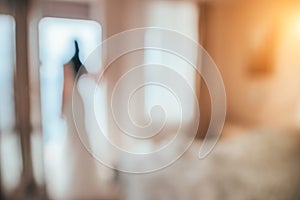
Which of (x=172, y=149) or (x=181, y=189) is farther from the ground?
(x=172, y=149)

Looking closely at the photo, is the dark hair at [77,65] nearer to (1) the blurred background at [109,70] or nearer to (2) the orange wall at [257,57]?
(1) the blurred background at [109,70]

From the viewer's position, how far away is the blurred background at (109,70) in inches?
26.5

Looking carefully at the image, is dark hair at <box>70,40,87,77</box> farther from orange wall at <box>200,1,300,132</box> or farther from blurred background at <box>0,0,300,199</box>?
orange wall at <box>200,1,300,132</box>

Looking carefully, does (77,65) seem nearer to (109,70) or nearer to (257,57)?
(109,70)

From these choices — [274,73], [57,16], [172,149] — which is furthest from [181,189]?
[57,16]

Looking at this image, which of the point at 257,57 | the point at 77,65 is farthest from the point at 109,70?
the point at 257,57

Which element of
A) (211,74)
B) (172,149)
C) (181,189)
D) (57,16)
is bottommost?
(181,189)

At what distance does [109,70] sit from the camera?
2.26 feet

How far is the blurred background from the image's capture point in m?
0.67

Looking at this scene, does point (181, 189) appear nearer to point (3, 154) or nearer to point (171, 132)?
point (171, 132)

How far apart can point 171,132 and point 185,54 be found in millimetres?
193

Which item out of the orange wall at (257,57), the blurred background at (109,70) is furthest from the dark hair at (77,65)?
the orange wall at (257,57)

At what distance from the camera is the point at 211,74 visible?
702 mm

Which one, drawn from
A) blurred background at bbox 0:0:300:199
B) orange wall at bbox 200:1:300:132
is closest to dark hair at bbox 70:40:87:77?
blurred background at bbox 0:0:300:199
